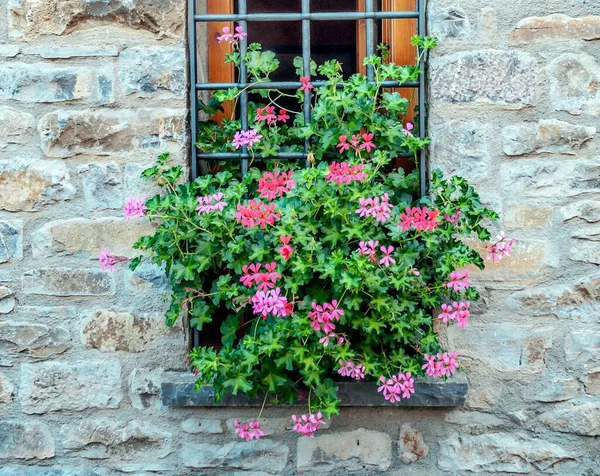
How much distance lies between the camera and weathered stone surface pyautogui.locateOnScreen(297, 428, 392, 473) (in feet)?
7.83

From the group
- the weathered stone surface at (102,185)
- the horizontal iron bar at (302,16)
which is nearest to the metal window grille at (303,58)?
the horizontal iron bar at (302,16)

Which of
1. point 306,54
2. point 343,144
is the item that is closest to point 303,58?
point 306,54

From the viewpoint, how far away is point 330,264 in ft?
6.72

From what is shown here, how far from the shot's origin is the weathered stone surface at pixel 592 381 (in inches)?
92.6

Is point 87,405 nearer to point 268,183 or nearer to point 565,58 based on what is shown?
point 268,183

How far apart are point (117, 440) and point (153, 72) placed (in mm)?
1227

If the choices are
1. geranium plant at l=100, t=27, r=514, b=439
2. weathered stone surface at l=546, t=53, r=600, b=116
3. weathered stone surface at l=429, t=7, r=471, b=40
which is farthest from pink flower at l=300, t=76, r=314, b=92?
weathered stone surface at l=546, t=53, r=600, b=116

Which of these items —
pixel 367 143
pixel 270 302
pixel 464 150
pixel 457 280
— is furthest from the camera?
pixel 464 150

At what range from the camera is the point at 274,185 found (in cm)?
216

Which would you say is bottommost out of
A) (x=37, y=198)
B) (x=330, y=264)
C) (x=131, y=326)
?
(x=131, y=326)

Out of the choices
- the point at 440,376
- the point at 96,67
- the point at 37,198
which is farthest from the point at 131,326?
the point at 440,376

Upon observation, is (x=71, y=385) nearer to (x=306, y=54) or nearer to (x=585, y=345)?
(x=306, y=54)

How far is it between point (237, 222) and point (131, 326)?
549 millimetres

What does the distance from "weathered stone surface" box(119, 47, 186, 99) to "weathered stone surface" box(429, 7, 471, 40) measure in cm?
84
